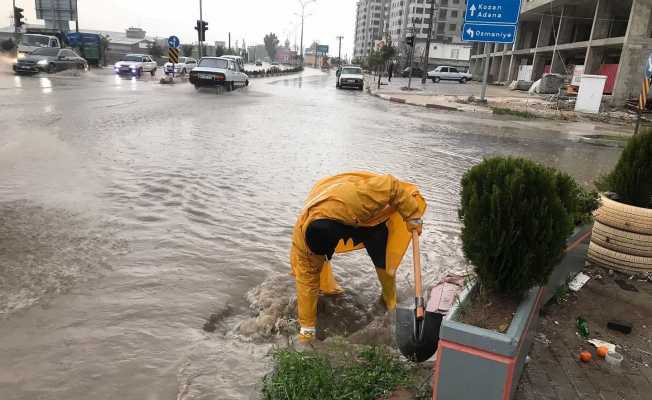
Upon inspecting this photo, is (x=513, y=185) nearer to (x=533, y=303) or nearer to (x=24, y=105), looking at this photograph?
(x=533, y=303)

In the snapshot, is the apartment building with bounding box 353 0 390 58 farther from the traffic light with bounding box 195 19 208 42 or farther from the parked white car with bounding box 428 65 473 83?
the traffic light with bounding box 195 19 208 42

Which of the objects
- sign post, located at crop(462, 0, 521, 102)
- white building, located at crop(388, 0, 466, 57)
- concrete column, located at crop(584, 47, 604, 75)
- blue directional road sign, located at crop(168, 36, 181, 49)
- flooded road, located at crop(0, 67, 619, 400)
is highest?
white building, located at crop(388, 0, 466, 57)

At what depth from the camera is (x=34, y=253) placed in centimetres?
461

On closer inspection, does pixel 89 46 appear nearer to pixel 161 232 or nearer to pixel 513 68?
pixel 513 68

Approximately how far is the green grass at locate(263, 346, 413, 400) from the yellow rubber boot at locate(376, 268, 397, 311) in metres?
1.02

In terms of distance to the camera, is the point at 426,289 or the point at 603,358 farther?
the point at 426,289

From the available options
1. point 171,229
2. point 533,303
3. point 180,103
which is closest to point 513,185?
point 533,303

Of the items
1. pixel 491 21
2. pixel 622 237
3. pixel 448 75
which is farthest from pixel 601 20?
pixel 622 237

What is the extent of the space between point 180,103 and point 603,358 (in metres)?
15.8

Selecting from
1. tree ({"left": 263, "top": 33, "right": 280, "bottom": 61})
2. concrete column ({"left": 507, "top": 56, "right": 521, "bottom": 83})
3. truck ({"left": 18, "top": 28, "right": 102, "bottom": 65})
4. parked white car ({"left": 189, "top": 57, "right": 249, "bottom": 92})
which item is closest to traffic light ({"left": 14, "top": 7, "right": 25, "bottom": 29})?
truck ({"left": 18, "top": 28, "right": 102, "bottom": 65})

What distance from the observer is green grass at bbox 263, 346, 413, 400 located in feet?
8.26

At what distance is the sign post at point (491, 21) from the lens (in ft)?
68.7

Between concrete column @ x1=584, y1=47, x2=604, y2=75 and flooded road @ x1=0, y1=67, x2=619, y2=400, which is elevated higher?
concrete column @ x1=584, y1=47, x2=604, y2=75

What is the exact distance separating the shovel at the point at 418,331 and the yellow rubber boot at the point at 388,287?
0.92m
